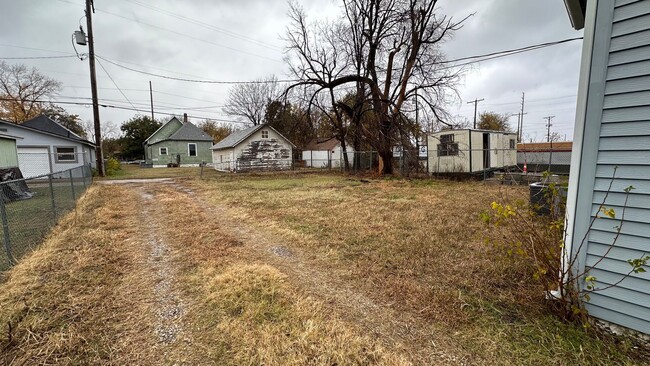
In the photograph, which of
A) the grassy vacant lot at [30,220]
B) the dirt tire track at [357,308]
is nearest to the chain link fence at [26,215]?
the grassy vacant lot at [30,220]

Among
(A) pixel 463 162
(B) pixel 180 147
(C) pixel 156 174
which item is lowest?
(C) pixel 156 174

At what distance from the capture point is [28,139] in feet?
49.1

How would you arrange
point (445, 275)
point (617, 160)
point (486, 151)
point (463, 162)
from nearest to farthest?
point (617, 160)
point (445, 275)
point (463, 162)
point (486, 151)

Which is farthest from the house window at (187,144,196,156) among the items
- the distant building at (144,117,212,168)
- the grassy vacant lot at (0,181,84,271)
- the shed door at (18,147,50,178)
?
the grassy vacant lot at (0,181,84,271)

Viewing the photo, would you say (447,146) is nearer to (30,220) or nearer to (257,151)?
(257,151)

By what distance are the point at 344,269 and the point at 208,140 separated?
30828mm

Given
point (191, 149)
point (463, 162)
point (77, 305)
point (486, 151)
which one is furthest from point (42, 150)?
point (486, 151)

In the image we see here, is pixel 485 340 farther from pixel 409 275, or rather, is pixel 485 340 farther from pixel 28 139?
pixel 28 139

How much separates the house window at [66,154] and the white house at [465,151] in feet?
71.5

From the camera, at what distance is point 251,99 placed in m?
37.2

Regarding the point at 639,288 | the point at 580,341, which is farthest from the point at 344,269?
the point at 639,288

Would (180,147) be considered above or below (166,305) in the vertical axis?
above

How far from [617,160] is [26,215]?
394 inches

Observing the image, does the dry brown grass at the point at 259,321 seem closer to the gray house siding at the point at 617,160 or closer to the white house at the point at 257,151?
the gray house siding at the point at 617,160
